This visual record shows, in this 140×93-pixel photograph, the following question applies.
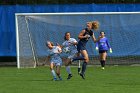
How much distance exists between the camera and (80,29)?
32250 millimetres

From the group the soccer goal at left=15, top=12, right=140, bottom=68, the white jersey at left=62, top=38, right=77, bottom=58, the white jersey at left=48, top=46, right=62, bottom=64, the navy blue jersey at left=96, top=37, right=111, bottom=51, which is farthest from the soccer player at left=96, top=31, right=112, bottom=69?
the white jersey at left=48, top=46, right=62, bottom=64

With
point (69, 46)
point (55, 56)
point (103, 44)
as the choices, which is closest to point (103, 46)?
point (103, 44)

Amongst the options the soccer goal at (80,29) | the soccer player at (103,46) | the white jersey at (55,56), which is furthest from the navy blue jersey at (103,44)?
the white jersey at (55,56)

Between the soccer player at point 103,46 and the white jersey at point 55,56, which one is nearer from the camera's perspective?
the white jersey at point 55,56

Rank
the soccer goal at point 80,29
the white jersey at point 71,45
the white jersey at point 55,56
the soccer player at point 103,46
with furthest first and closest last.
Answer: the soccer goal at point 80,29 < the soccer player at point 103,46 < the white jersey at point 71,45 < the white jersey at point 55,56

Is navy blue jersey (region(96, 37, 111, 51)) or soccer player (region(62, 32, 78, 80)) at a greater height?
soccer player (region(62, 32, 78, 80))

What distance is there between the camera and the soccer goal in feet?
104

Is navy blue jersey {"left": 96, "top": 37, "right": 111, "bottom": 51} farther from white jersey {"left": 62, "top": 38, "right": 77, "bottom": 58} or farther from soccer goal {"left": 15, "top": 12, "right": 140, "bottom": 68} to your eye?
white jersey {"left": 62, "top": 38, "right": 77, "bottom": 58}

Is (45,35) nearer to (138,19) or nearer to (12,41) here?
(12,41)

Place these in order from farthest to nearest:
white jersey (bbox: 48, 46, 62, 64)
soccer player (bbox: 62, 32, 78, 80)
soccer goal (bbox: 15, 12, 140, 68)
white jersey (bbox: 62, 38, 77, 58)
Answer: soccer goal (bbox: 15, 12, 140, 68) → white jersey (bbox: 62, 38, 77, 58) → soccer player (bbox: 62, 32, 78, 80) → white jersey (bbox: 48, 46, 62, 64)

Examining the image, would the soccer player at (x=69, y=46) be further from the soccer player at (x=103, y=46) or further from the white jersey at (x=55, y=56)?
the soccer player at (x=103, y=46)

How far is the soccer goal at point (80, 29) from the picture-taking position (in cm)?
3158

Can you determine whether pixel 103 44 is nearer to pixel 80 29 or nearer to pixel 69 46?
pixel 80 29

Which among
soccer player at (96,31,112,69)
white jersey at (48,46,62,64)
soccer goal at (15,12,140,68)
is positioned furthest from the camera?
soccer goal at (15,12,140,68)
